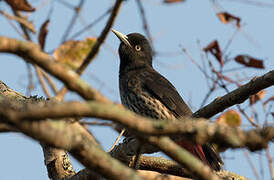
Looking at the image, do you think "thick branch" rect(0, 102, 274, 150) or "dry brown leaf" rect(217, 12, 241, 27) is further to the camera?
"dry brown leaf" rect(217, 12, 241, 27)

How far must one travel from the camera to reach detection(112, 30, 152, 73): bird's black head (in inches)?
252

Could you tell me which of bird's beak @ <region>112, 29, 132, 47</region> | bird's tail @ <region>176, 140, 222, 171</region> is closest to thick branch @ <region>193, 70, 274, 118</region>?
bird's tail @ <region>176, 140, 222, 171</region>

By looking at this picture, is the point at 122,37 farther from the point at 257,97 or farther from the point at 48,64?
the point at 48,64

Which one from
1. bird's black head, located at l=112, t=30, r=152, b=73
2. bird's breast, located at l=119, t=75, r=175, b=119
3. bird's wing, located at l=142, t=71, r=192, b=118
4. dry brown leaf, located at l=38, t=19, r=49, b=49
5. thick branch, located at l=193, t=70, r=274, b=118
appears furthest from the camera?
bird's black head, located at l=112, t=30, r=152, b=73

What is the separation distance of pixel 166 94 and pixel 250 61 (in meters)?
1.36

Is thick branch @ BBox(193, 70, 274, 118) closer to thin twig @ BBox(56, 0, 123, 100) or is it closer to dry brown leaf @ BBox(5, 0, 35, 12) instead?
thin twig @ BBox(56, 0, 123, 100)

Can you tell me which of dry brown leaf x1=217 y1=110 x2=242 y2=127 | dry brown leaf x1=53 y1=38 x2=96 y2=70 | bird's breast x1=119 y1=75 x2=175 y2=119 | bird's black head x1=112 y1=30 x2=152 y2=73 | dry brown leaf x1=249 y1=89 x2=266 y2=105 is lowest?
bird's breast x1=119 y1=75 x2=175 y2=119

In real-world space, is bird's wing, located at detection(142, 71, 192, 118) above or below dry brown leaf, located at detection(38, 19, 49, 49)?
below

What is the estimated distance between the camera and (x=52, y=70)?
6.34 ft

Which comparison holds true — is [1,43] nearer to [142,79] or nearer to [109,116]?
[109,116]

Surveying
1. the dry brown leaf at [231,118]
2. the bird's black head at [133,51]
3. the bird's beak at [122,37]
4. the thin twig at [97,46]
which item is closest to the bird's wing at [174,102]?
the bird's black head at [133,51]

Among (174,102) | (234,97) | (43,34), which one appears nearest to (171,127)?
(43,34)

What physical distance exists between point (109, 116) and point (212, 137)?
45cm

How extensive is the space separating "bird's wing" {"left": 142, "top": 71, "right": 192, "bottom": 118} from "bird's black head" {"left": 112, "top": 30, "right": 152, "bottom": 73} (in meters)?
0.51
